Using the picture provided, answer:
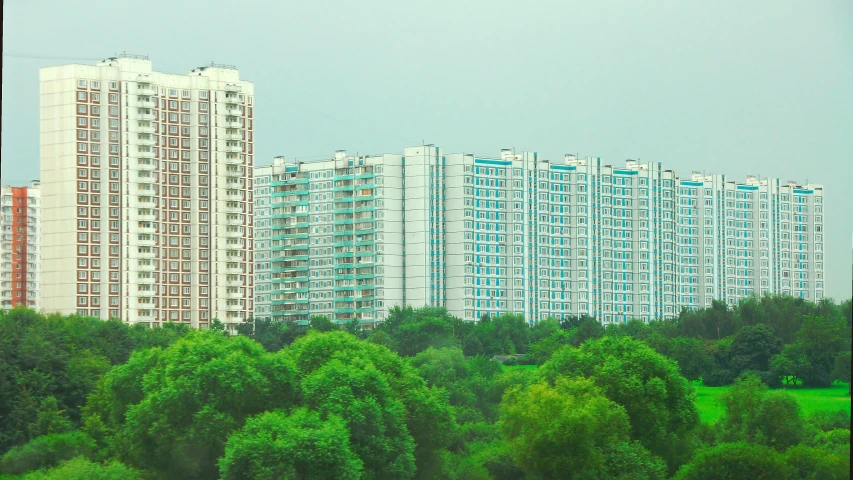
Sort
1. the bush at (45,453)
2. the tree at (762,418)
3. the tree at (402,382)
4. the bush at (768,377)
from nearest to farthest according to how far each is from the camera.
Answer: the bush at (45,453)
the tree at (402,382)
the tree at (762,418)
the bush at (768,377)

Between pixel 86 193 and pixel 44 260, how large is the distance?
987mm

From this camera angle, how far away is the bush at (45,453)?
20.5 feet

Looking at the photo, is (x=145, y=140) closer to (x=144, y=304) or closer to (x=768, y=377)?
(x=144, y=304)

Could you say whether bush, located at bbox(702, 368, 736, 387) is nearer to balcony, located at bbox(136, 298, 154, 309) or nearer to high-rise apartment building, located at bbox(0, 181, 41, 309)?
balcony, located at bbox(136, 298, 154, 309)

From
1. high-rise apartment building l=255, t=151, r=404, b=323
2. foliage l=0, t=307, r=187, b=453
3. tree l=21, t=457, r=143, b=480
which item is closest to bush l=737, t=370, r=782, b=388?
foliage l=0, t=307, r=187, b=453

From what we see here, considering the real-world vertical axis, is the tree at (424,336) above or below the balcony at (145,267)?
below

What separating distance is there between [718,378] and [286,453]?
276 inches

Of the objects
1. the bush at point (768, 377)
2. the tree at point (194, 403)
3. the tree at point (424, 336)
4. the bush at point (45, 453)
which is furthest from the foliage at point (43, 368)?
the bush at point (768, 377)

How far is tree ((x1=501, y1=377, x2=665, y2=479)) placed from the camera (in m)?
6.01

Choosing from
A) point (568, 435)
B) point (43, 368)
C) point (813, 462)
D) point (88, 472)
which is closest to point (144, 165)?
point (43, 368)

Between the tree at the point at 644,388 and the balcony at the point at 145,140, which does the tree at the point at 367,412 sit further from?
the balcony at the point at 145,140

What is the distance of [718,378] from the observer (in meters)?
11.1

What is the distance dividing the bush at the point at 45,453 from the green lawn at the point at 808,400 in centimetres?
415

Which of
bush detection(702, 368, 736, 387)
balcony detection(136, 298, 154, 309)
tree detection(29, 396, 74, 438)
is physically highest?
balcony detection(136, 298, 154, 309)
